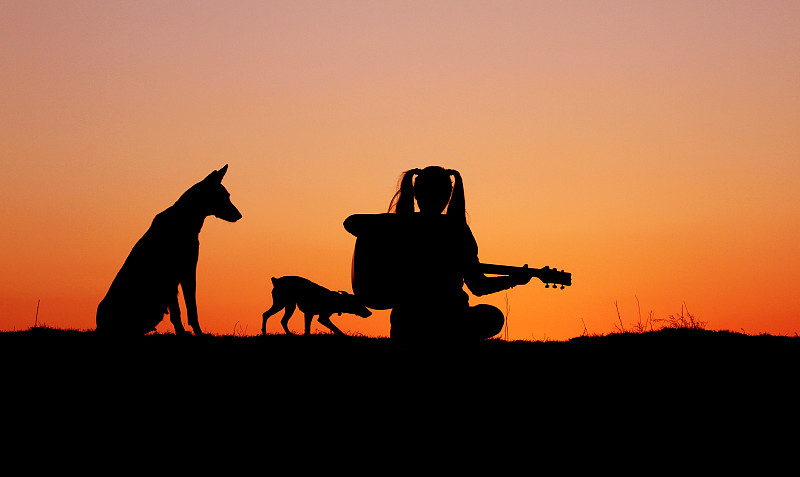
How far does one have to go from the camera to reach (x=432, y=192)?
511cm

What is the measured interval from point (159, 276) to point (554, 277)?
5.32 metres

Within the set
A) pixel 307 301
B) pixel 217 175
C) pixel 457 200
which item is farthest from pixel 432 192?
pixel 307 301

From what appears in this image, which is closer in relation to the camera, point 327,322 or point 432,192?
point 432,192

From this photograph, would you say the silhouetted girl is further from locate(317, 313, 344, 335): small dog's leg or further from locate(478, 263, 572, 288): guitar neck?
locate(317, 313, 344, 335): small dog's leg

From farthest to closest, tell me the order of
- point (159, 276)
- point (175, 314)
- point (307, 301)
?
1. point (307, 301)
2. point (175, 314)
3. point (159, 276)

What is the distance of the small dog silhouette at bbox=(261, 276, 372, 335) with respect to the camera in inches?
576

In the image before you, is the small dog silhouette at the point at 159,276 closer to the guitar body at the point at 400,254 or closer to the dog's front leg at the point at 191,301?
the dog's front leg at the point at 191,301

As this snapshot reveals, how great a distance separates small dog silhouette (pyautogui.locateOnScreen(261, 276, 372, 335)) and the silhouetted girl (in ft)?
30.4

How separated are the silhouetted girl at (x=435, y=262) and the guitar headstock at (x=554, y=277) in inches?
36.7

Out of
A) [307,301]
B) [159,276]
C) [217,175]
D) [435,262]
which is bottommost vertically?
[435,262]

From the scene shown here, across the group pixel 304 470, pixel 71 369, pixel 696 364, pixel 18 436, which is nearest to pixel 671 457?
pixel 304 470

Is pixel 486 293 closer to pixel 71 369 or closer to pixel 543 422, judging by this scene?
pixel 543 422

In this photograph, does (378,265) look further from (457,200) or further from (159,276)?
(159,276)

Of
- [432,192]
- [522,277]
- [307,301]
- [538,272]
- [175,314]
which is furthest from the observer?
[307,301]
